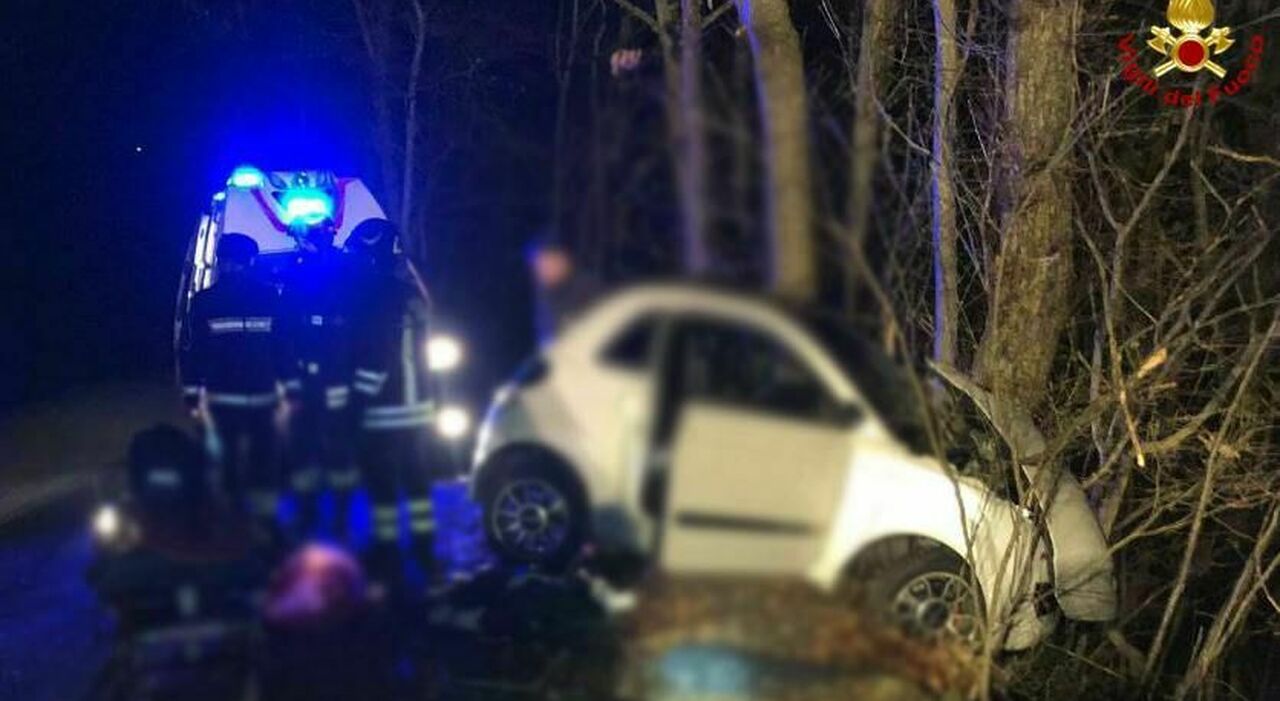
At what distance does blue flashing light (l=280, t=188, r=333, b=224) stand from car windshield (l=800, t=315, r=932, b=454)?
10.1 feet

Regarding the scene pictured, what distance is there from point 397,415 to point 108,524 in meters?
0.99

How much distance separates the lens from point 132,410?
8734 mm

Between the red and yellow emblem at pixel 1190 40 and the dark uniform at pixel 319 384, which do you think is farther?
the red and yellow emblem at pixel 1190 40

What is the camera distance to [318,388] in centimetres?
402

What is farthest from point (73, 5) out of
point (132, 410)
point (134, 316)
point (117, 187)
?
point (132, 410)

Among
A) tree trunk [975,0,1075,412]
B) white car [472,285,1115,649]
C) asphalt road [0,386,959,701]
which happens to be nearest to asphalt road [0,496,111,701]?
asphalt road [0,386,959,701]

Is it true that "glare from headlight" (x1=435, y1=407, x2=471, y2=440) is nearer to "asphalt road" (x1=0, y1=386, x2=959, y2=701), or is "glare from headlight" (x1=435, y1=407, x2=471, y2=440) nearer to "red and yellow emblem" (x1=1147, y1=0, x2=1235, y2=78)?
"asphalt road" (x1=0, y1=386, x2=959, y2=701)

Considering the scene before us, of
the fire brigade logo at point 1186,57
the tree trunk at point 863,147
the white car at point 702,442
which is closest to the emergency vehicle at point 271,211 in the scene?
the white car at point 702,442

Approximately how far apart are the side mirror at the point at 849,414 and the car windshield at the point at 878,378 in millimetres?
51

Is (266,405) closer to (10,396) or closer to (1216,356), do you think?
(1216,356)

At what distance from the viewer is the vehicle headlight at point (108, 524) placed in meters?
3.84

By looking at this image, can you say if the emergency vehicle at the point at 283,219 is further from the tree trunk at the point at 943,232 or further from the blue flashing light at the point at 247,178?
the tree trunk at the point at 943,232

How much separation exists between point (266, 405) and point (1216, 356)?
4.71 m

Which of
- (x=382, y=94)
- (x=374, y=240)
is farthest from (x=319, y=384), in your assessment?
(x=382, y=94)
